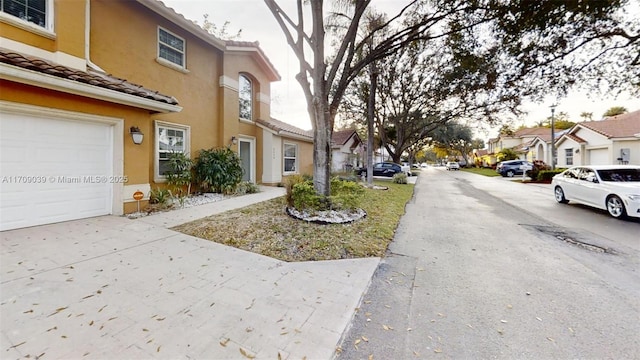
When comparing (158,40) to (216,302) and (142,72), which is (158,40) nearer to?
(142,72)

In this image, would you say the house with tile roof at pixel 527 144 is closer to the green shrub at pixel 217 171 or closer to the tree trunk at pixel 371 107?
the tree trunk at pixel 371 107

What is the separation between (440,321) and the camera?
8.63 ft

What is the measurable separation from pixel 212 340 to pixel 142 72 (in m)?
8.54

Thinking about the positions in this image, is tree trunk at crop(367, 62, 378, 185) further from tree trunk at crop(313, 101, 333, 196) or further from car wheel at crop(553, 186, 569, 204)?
car wheel at crop(553, 186, 569, 204)

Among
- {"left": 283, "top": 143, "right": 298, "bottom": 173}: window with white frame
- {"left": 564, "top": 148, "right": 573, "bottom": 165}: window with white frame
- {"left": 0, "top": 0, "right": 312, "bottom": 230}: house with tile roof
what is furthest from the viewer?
{"left": 564, "top": 148, "right": 573, "bottom": 165}: window with white frame

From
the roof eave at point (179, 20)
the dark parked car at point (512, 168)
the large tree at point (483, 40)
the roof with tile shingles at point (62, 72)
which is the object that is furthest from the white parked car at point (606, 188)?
the dark parked car at point (512, 168)

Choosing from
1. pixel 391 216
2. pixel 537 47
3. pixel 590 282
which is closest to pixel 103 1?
pixel 391 216

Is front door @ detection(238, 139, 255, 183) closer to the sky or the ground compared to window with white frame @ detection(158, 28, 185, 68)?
closer to the ground

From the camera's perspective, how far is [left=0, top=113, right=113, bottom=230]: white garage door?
473 centimetres

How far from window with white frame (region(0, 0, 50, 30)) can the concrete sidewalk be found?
473 centimetres

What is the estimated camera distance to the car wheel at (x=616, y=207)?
7.06 meters

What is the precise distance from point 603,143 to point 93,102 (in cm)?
3331

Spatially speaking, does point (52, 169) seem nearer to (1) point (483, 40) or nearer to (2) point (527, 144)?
(1) point (483, 40)

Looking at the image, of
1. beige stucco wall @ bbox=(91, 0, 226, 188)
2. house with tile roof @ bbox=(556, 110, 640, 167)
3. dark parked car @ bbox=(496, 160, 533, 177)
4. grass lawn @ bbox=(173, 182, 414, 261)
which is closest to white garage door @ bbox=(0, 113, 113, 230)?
beige stucco wall @ bbox=(91, 0, 226, 188)
